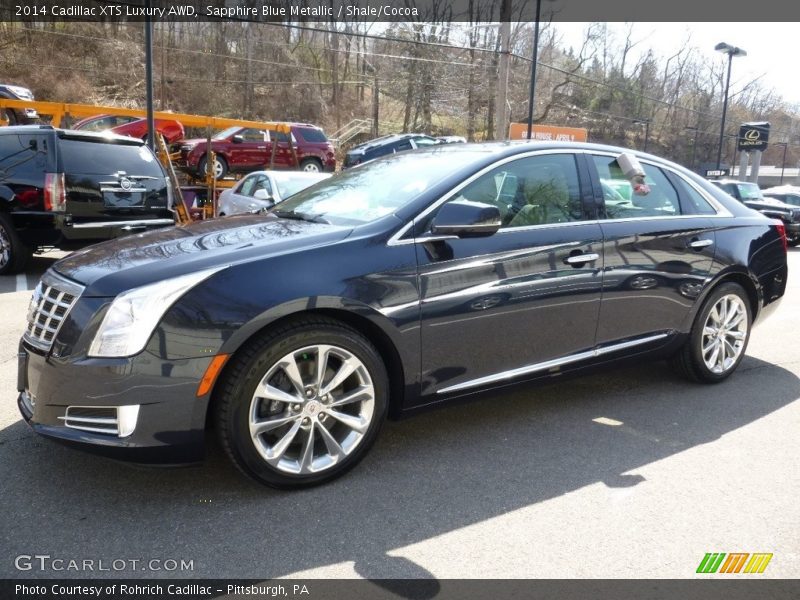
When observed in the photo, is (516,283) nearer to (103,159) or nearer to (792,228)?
(103,159)

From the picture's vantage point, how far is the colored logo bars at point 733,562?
256cm

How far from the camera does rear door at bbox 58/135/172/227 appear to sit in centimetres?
782

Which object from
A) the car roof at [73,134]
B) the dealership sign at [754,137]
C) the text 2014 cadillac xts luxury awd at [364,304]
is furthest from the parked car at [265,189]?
the dealership sign at [754,137]

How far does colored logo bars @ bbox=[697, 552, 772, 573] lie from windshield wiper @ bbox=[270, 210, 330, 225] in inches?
88.7

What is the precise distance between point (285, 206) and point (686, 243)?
2.57 metres

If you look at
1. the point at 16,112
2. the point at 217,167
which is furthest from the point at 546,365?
the point at 217,167

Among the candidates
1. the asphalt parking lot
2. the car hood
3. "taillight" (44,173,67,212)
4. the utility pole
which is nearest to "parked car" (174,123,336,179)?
the utility pole

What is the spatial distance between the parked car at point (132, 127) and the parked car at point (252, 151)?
0.90 meters

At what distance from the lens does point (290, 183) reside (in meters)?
9.75

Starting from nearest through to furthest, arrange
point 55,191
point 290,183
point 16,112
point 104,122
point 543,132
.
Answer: point 55,191
point 290,183
point 16,112
point 104,122
point 543,132

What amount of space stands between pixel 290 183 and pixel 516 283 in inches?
267

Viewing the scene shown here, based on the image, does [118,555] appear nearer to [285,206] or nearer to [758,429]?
[285,206]

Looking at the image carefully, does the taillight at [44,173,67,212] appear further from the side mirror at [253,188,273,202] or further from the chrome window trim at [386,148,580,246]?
the chrome window trim at [386,148,580,246]

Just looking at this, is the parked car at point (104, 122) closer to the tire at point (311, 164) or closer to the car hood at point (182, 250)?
the tire at point (311, 164)
